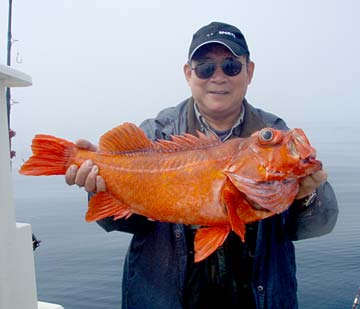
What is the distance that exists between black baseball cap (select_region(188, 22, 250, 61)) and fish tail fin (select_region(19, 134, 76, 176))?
1.46m

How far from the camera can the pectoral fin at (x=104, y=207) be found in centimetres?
309

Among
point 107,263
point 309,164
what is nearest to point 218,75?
point 309,164

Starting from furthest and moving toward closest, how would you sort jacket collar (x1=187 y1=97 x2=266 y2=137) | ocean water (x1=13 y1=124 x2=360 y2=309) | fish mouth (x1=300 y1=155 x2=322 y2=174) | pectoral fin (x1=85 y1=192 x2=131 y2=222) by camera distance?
ocean water (x1=13 y1=124 x2=360 y2=309), jacket collar (x1=187 y1=97 x2=266 y2=137), pectoral fin (x1=85 y1=192 x2=131 y2=222), fish mouth (x1=300 y1=155 x2=322 y2=174)

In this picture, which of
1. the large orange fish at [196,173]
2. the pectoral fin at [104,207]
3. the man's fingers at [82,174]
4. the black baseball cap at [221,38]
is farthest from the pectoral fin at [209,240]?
the black baseball cap at [221,38]

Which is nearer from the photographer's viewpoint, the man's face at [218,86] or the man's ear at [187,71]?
the man's face at [218,86]

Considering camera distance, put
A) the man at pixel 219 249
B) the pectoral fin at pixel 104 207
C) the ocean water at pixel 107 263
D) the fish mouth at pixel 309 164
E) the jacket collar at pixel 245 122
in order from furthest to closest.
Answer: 1. the ocean water at pixel 107 263
2. the jacket collar at pixel 245 122
3. the man at pixel 219 249
4. the pectoral fin at pixel 104 207
5. the fish mouth at pixel 309 164

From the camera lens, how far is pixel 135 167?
3.06 metres

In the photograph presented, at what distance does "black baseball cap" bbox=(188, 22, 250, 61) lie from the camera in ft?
11.7

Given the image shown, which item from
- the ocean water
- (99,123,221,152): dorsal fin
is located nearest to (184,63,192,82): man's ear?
(99,123,221,152): dorsal fin

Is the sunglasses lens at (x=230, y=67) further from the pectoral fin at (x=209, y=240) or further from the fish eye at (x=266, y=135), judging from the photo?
the pectoral fin at (x=209, y=240)

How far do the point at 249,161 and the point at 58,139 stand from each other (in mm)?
1493

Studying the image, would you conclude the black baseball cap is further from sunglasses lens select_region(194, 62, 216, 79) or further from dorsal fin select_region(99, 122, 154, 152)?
dorsal fin select_region(99, 122, 154, 152)

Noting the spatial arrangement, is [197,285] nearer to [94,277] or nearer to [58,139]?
[58,139]

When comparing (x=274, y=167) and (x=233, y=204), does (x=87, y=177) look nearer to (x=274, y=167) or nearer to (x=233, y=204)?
(x=233, y=204)
